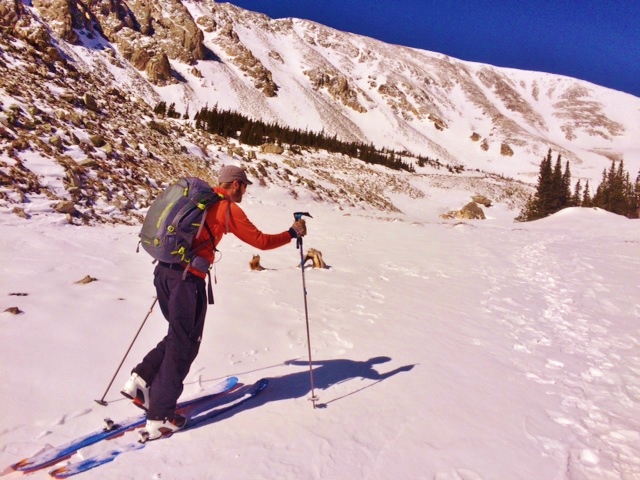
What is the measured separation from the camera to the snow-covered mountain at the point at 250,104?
44.1 feet

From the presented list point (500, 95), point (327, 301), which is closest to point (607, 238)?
point (327, 301)

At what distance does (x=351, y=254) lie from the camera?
1282cm

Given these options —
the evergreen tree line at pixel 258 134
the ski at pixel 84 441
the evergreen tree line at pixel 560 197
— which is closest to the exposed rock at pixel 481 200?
the evergreen tree line at pixel 560 197

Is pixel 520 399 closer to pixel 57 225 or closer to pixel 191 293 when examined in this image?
pixel 191 293

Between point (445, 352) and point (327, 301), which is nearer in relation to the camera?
point (445, 352)

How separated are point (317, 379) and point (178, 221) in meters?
2.36

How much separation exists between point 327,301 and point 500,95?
188 m

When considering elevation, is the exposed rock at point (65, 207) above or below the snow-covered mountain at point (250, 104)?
below

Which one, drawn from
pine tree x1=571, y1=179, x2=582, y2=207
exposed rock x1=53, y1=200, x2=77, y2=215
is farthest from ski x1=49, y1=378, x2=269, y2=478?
pine tree x1=571, y1=179, x2=582, y2=207

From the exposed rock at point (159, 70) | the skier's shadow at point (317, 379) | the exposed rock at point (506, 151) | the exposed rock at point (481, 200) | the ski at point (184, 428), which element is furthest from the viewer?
the exposed rock at point (506, 151)

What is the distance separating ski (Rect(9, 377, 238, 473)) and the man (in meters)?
0.21

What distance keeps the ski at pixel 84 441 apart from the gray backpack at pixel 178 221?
4.34 ft

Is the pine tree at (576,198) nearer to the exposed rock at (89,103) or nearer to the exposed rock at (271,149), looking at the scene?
the exposed rock at (271,149)

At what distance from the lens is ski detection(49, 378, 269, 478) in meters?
2.86
